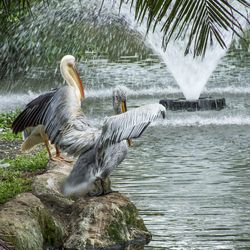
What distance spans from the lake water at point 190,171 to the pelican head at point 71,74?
1137 mm

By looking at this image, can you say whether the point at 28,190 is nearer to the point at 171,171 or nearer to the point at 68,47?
the point at 171,171

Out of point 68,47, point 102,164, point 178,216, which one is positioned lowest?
point 178,216

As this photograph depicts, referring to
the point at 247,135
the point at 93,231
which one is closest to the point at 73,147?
the point at 93,231

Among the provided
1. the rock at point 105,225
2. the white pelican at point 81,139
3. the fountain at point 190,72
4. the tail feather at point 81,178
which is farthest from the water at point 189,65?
the rock at point 105,225

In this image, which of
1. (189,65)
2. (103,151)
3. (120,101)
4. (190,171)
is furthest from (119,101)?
(189,65)

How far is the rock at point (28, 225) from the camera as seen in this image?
5520 mm

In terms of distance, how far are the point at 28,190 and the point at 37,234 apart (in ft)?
3.70

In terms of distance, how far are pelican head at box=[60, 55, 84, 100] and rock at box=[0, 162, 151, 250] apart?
5.11 ft

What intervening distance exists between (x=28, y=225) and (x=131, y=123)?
1034mm

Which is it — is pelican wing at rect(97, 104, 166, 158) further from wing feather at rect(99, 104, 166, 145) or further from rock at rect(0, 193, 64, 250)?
rock at rect(0, 193, 64, 250)

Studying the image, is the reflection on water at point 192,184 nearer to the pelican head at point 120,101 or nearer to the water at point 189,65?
the pelican head at point 120,101

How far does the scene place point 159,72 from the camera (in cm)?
2373

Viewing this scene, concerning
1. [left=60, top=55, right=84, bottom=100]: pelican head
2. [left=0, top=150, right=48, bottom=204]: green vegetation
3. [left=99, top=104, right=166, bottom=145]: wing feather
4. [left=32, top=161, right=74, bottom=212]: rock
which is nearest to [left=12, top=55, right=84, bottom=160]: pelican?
[left=60, top=55, right=84, bottom=100]: pelican head

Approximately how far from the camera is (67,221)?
21.4 feet
